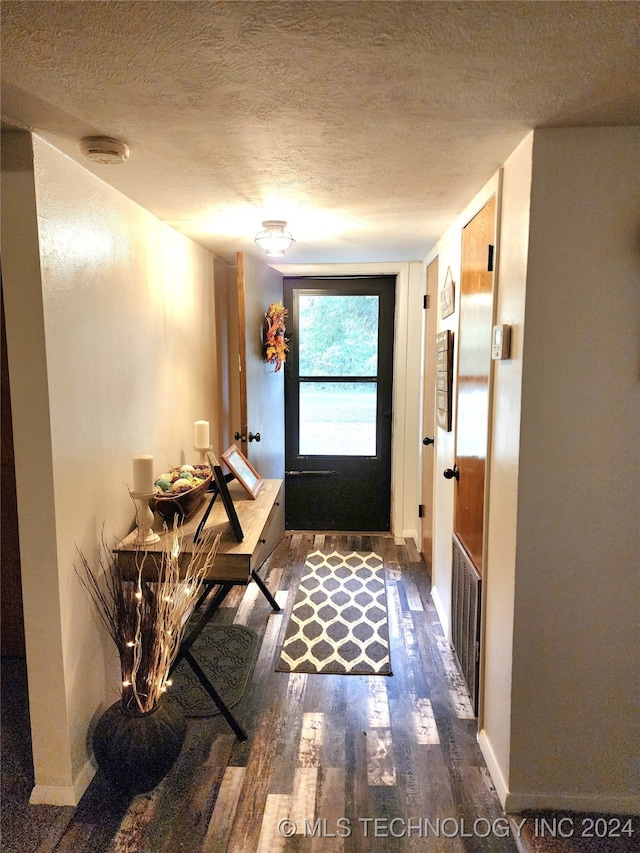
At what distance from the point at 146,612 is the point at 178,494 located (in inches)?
18.5

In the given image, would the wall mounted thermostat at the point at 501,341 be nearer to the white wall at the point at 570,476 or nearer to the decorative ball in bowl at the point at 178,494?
the white wall at the point at 570,476

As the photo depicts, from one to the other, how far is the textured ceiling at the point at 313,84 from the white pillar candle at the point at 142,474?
1012mm

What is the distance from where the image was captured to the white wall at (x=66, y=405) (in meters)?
1.49

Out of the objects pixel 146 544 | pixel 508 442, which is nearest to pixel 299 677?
pixel 146 544

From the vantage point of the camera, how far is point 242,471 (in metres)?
2.49

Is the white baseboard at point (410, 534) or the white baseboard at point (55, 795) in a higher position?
the white baseboard at point (410, 534)

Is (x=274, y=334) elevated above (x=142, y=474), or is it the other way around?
(x=274, y=334)

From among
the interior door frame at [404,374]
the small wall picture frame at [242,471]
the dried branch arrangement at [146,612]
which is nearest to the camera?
the dried branch arrangement at [146,612]

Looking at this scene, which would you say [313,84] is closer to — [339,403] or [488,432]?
[488,432]

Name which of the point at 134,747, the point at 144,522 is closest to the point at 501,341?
the point at 144,522

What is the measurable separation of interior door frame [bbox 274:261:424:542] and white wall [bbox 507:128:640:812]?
7.59 feet

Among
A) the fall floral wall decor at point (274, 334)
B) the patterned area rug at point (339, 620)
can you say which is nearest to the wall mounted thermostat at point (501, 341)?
the patterned area rug at point (339, 620)

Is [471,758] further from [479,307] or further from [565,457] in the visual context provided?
[479,307]

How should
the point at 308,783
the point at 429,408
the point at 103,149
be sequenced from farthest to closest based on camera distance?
1. the point at 429,408
2. the point at 308,783
3. the point at 103,149
